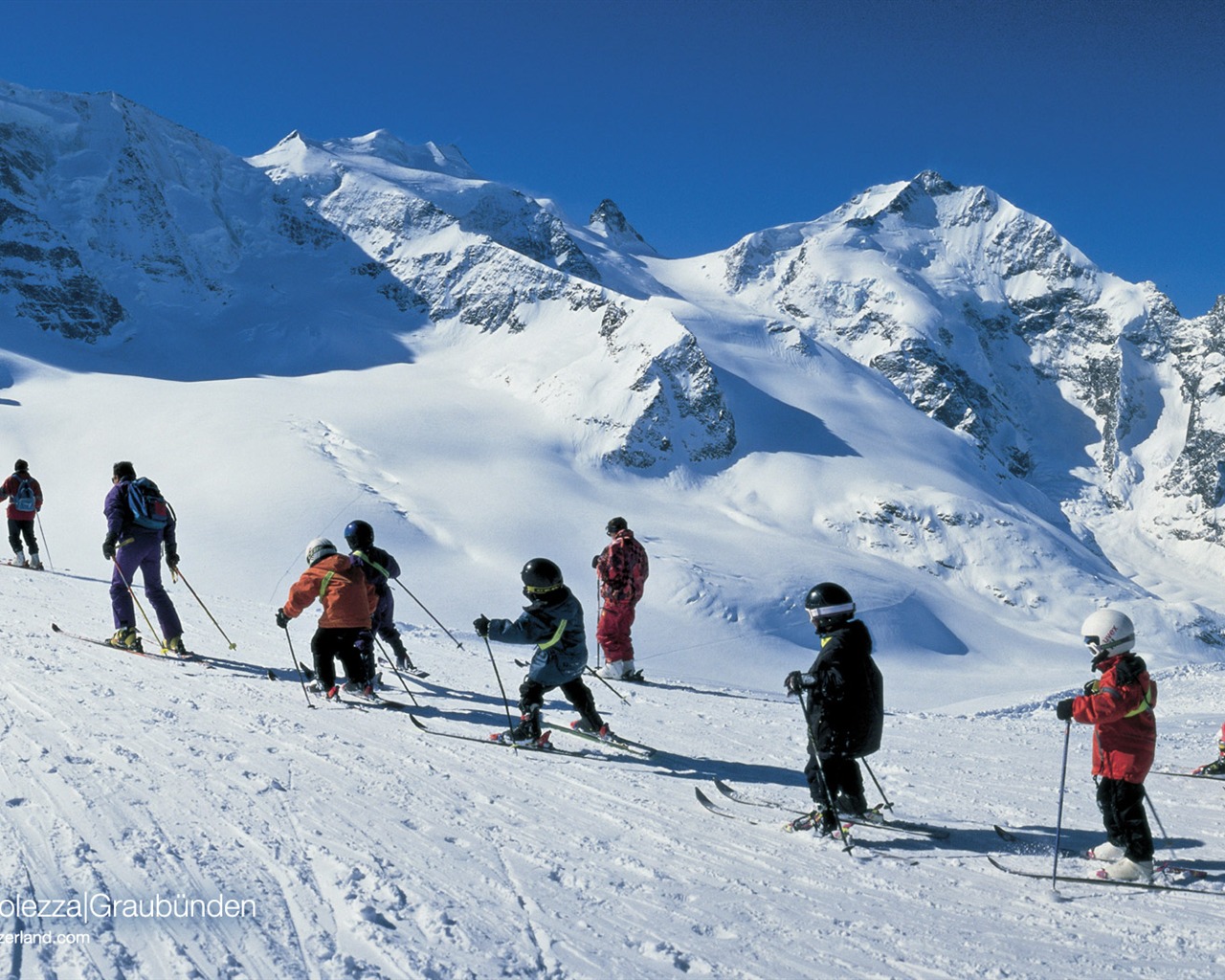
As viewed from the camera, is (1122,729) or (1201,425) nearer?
(1122,729)

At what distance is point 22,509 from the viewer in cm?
1580

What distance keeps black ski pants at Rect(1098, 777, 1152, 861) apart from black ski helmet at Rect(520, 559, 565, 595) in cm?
379

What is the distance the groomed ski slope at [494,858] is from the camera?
354cm

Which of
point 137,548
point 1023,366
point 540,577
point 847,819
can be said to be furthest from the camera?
point 1023,366

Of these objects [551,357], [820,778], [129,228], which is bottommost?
[820,778]

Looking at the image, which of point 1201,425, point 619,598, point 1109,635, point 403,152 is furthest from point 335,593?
point 1201,425

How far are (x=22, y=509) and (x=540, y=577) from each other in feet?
44.6

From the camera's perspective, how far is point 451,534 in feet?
157

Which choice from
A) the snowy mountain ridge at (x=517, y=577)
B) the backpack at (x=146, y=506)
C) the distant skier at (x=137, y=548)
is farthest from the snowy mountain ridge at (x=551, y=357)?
the backpack at (x=146, y=506)

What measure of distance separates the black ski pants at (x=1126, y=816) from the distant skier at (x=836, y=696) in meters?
1.27

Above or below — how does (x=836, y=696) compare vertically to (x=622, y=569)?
below

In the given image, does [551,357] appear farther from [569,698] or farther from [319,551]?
[569,698]

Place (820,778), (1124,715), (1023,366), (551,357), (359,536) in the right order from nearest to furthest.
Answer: (1124,715), (820,778), (359,536), (551,357), (1023,366)

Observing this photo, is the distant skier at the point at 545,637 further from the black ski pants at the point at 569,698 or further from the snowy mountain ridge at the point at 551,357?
the snowy mountain ridge at the point at 551,357
